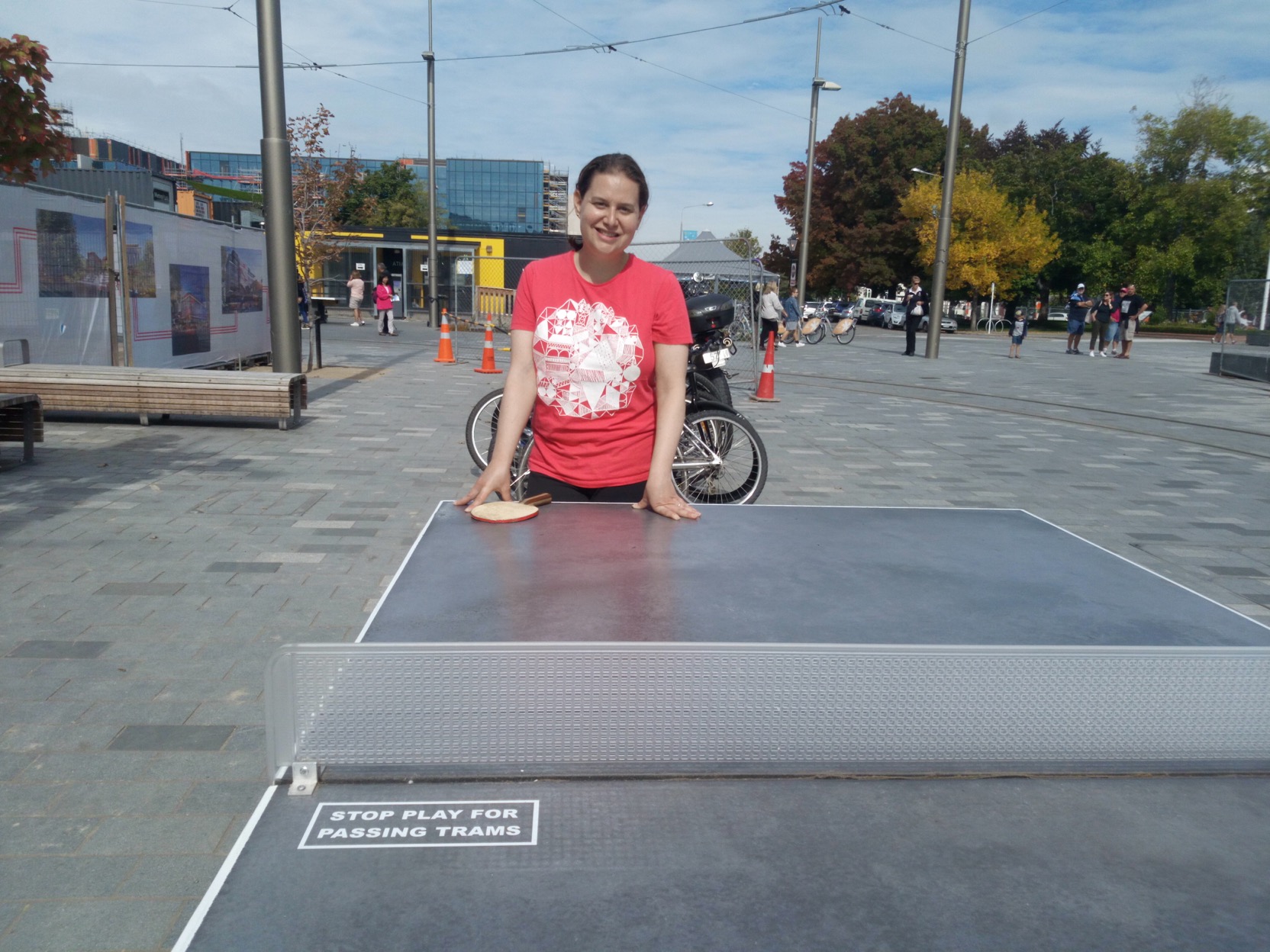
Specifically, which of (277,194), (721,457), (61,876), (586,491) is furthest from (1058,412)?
(61,876)

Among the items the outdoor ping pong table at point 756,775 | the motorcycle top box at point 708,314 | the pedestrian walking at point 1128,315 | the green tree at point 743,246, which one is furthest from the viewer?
the pedestrian walking at point 1128,315

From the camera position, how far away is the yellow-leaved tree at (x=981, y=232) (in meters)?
51.2

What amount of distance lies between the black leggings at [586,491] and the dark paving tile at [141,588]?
102 inches

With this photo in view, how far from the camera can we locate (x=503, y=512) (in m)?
2.65

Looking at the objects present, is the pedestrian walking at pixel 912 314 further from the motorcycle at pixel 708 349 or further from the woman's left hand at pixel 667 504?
the woman's left hand at pixel 667 504

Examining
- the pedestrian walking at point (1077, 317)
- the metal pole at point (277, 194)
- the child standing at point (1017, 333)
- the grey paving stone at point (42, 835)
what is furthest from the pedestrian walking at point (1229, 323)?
the grey paving stone at point (42, 835)

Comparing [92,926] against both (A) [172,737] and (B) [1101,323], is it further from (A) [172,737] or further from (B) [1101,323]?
(B) [1101,323]

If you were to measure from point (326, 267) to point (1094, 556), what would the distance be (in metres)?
39.0

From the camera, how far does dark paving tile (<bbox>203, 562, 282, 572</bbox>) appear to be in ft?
17.1

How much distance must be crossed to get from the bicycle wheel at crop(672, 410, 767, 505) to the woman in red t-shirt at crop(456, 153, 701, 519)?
128 inches

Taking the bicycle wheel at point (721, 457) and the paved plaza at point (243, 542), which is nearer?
the paved plaza at point (243, 542)

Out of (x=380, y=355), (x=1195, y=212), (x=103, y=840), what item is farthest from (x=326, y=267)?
(x=1195, y=212)

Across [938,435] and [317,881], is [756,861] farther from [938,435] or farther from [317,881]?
[938,435]

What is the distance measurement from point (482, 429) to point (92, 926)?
19.0 feet
